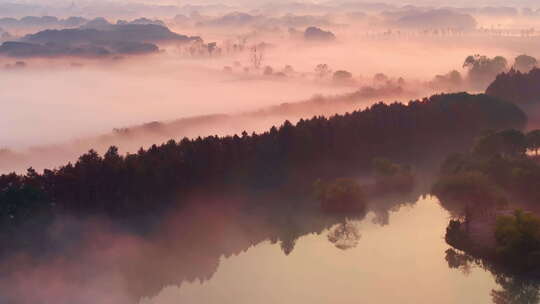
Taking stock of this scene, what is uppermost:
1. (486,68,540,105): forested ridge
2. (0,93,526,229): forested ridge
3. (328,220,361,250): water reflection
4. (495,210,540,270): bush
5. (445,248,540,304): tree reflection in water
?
(486,68,540,105): forested ridge

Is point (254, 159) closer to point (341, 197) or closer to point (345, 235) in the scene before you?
point (341, 197)

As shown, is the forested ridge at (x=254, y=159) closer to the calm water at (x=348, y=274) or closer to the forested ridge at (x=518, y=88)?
the calm water at (x=348, y=274)

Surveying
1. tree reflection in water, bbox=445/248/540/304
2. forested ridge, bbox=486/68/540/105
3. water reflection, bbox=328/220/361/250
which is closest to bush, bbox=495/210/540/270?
tree reflection in water, bbox=445/248/540/304

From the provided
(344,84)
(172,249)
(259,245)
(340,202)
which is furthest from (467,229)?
(344,84)

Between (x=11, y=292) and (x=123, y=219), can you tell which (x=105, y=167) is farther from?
(x=11, y=292)

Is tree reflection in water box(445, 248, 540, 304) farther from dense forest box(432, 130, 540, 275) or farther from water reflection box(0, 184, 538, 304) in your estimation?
dense forest box(432, 130, 540, 275)

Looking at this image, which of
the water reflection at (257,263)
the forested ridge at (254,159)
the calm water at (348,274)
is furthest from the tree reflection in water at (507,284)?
the forested ridge at (254,159)
